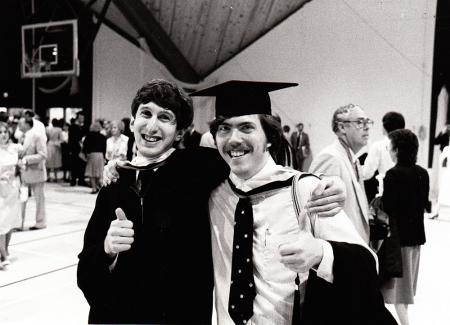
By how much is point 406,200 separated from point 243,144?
2.24 m

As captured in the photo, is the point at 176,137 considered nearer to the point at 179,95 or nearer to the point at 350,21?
the point at 179,95

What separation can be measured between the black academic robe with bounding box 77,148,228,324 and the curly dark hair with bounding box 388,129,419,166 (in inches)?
84.9

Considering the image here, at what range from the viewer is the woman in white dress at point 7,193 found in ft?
16.0

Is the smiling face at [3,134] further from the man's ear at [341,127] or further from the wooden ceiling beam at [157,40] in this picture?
the wooden ceiling beam at [157,40]

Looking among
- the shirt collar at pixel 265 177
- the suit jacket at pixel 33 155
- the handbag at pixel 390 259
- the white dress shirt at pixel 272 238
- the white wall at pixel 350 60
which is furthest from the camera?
the white wall at pixel 350 60

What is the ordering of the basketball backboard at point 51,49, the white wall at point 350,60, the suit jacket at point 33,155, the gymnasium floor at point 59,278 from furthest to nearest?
1. the basketball backboard at point 51,49
2. the white wall at point 350,60
3. the suit jacket at point 33,155
4. the gymnasium floor at point 59,278

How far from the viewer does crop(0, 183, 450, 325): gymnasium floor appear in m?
3.72

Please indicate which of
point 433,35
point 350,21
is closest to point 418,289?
point 350,21

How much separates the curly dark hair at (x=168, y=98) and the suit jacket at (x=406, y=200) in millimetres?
2087

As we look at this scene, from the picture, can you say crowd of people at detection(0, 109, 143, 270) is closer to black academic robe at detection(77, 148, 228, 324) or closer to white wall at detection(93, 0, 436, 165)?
black academic robe at detection(77, 148, 228, 324)

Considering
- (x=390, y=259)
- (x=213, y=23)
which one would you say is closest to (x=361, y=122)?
(x=390, y=259)

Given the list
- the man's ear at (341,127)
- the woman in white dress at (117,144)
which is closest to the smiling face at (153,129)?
the man's ear at (341,127)

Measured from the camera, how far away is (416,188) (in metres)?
3.28

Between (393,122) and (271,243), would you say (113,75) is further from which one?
(271,243)
